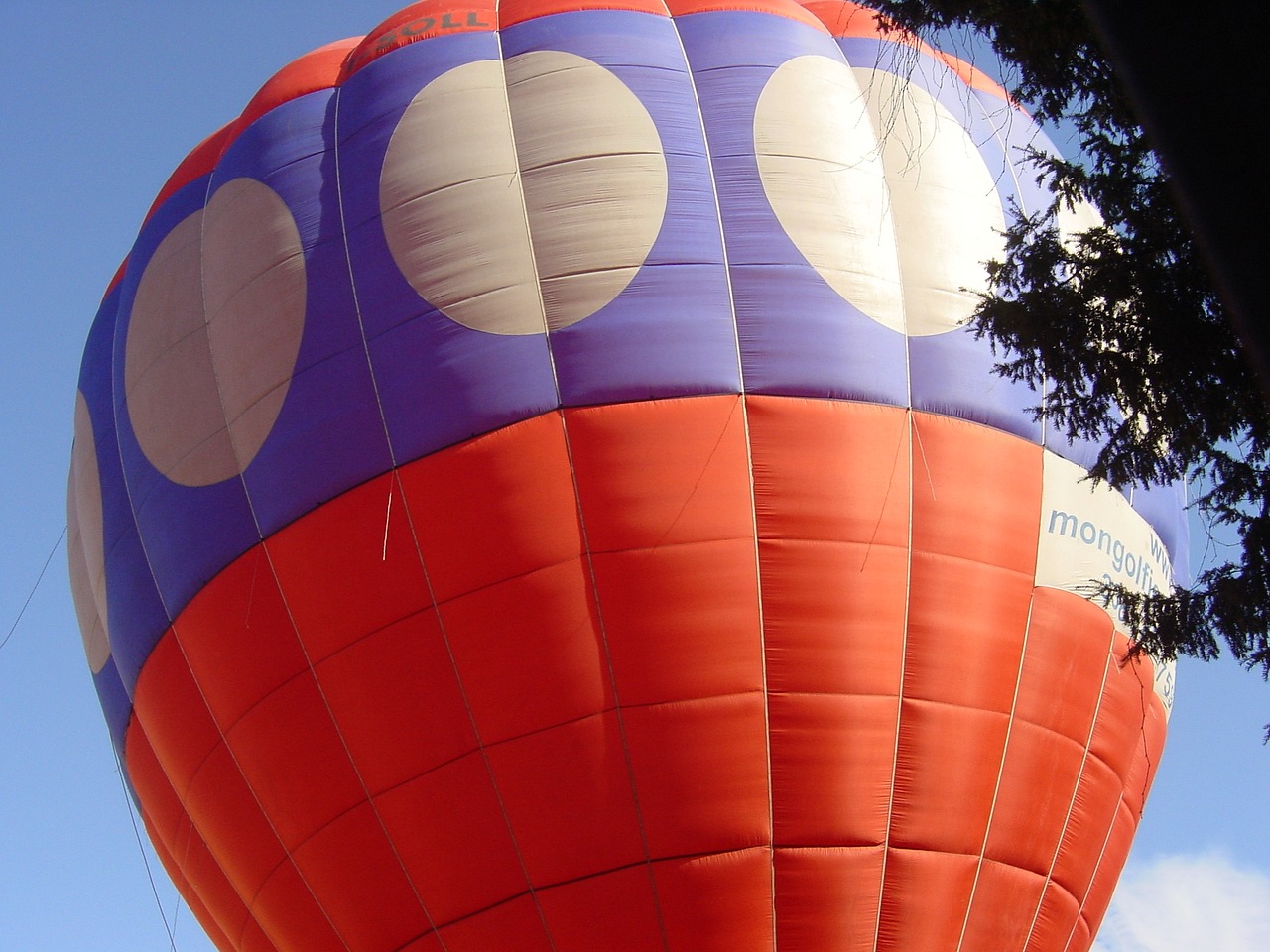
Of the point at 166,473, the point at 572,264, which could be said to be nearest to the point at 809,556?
the point at 572,264

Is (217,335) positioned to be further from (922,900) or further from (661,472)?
(922,900)

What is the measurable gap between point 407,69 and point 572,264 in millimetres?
1996

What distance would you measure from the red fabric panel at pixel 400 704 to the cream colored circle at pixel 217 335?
1.49 m

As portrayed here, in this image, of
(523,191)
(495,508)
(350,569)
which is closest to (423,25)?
(523,191)

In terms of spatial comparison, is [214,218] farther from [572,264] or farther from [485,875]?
[485,875]

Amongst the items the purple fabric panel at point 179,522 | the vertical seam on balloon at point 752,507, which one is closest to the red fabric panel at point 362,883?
the purple fabric panel at point 179,522

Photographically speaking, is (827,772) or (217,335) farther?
(217,335)

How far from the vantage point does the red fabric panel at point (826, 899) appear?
665cm

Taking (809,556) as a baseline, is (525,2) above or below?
above

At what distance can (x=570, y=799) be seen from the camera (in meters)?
6.70

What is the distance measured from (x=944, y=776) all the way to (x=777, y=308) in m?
2.66

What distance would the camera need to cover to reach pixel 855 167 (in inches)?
310

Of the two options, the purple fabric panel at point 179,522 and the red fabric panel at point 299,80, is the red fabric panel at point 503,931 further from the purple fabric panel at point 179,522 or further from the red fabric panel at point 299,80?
the red fabric panel at point 299,80

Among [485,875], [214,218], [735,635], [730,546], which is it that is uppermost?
[214,218]
